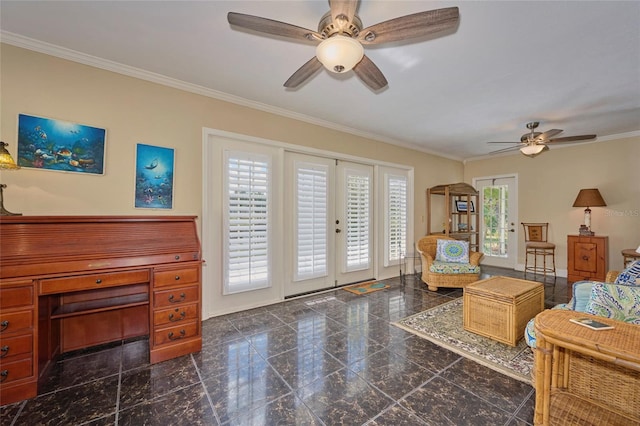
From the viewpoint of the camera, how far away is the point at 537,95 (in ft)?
Answer: 9.96

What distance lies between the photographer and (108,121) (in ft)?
8.11

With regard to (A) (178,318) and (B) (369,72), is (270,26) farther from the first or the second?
(A) (178,318)

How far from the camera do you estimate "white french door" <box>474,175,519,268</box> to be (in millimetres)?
5746

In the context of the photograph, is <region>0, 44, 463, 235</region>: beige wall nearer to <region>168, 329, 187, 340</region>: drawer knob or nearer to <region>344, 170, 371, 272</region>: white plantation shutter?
<region>168, 329, 187, 340</region>: drawer knob

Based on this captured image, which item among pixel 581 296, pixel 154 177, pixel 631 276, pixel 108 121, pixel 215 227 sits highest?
pixel 108 121

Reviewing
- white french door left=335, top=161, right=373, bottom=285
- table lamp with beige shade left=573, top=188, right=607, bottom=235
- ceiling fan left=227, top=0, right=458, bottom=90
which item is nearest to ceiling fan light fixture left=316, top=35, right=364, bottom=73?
ceiling fan left=227, top=0, right=458, bottom=90

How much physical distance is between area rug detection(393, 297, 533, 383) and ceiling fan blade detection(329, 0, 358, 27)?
274 cm

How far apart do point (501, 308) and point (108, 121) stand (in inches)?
164

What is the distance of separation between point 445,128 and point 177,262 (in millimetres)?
4297

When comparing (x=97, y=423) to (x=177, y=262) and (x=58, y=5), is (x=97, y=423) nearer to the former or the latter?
(x=177, y=262)

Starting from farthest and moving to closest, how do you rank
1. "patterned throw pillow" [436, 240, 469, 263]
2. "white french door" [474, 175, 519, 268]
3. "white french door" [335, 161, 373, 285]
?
"white french door" [474, 175, 519, 268] < "patterned throw pillow" [436, 240, 469, 263] < "white french door" [335, 161, 373, 285]

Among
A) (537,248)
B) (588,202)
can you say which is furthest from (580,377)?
(537,248)

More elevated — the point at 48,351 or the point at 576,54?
the point at 576,54

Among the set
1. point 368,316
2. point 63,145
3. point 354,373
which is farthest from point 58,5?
point 368,316
